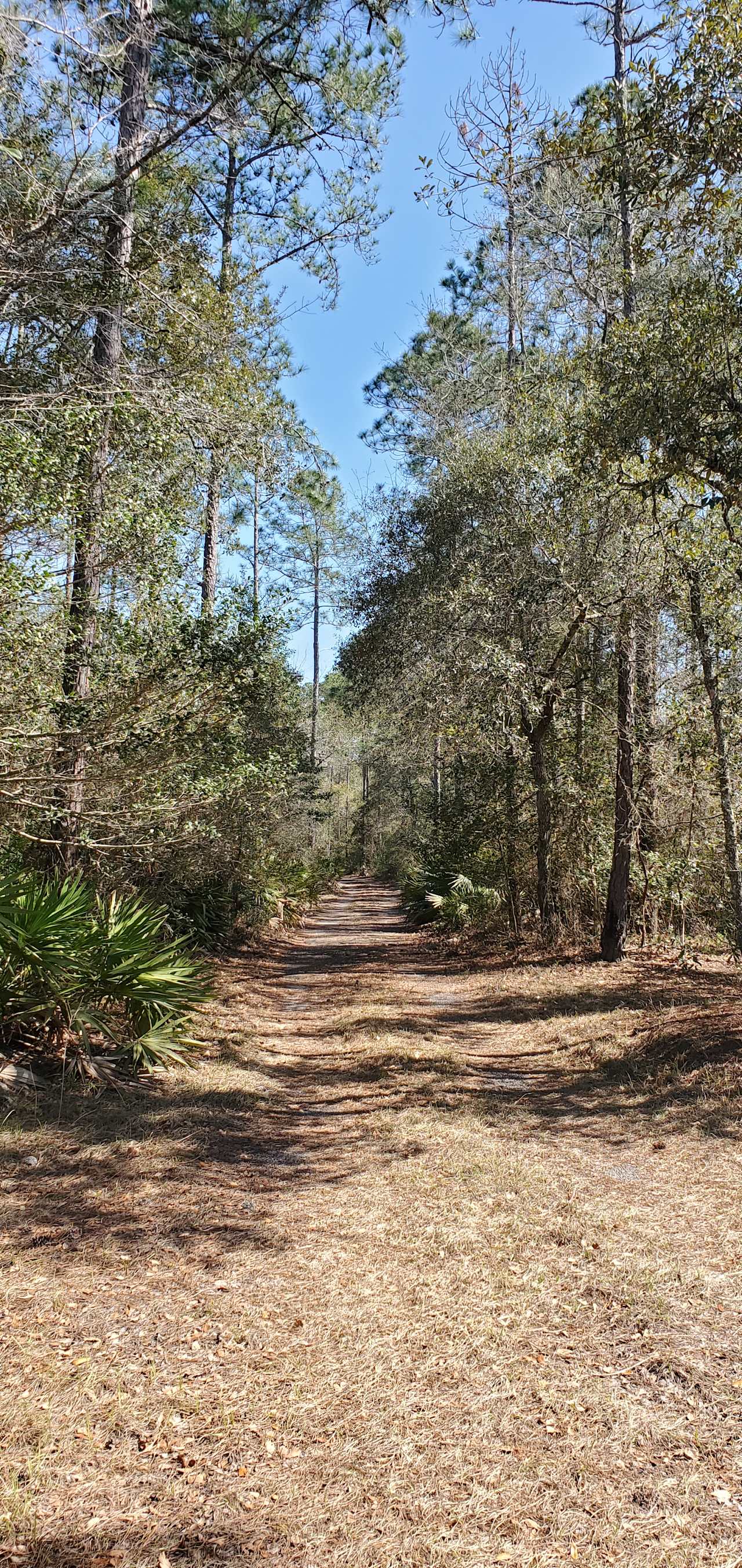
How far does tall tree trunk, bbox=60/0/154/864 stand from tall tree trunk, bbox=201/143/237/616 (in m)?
1.61

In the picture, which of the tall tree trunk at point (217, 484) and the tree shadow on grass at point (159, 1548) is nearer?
the tree shadow on grass at point (159, 1548)

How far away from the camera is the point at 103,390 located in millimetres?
6172

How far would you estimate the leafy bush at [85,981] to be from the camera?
5.77 m

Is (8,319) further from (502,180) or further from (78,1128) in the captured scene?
(78,1128)

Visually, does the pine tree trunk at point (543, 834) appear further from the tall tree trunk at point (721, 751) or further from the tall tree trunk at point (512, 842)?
the tall tree trunk at point (721, 751)

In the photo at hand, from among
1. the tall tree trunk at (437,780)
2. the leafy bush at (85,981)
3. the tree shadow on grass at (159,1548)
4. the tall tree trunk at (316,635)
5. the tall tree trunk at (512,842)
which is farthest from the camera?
the tall tree trunk at (316,635)

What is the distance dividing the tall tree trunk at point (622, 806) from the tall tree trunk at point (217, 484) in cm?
523

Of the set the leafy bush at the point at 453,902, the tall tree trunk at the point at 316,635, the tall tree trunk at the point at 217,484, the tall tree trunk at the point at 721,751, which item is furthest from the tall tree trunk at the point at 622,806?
the tall tree trunk at the point at 316,635

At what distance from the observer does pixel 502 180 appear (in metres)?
6.62

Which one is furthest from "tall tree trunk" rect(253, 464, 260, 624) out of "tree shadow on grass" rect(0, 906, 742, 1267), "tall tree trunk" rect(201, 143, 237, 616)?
"tree shadow on grass" rect(0, 906, 742, 1267)

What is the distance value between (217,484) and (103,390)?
A: 5200 millimetres

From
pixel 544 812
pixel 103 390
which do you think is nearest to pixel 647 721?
pixel 544 812

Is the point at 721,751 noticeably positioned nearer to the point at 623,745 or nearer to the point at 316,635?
the point at 623,745

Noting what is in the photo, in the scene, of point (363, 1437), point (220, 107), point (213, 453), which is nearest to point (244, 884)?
point (213, 453)
